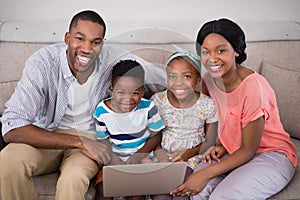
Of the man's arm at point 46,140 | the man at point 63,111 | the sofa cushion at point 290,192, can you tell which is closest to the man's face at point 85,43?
the man at point 63,111

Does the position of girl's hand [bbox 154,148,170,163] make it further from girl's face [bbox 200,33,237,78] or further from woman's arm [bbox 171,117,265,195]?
girl's face [bbox 200,33,237,78]

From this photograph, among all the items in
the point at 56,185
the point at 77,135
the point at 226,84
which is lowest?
the point at 56,185

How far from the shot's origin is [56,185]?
177cm

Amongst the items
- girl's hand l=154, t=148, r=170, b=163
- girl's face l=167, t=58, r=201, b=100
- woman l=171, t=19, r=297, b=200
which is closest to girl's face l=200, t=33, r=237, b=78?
woman l=171, t=19, r=297, b=200

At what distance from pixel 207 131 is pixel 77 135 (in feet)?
1.73

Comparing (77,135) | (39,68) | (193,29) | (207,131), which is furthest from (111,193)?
(193,29)

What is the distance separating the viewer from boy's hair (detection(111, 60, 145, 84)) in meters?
1.64

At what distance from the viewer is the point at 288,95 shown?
87.4 inches

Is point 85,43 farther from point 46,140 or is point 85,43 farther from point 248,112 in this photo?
point 248,112

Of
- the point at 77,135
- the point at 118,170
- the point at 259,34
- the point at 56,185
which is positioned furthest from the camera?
the point at 259,34

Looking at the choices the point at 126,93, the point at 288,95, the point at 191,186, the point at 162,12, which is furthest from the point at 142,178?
the point at 162,12

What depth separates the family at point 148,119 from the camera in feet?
5.57

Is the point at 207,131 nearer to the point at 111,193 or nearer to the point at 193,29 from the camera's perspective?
the point at 111,193

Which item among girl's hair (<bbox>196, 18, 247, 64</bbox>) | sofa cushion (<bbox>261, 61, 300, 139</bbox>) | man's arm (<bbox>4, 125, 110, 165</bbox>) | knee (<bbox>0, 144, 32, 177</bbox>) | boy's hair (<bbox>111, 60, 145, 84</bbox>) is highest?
girl's hair (<bbox>196, 18, 247, 64</bbox>)
